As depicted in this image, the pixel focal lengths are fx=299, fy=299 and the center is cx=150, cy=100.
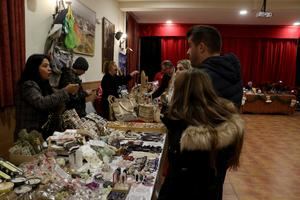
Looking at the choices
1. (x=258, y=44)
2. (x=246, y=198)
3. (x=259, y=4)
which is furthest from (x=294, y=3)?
(x=246, y=198)

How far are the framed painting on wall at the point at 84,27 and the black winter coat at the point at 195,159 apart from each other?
3.33 meters

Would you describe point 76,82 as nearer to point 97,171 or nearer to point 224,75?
point 97,171

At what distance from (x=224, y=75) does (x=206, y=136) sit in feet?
1.89

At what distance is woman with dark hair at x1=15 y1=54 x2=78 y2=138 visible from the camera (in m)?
2.40

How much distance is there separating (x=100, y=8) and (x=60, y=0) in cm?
209

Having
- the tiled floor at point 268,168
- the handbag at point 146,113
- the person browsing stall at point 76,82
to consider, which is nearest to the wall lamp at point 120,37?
→ the tiled floor at point 268,168

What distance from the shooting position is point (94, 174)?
1.79 metres

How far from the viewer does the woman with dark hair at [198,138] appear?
1.28 meters

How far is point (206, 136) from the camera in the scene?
126 cm

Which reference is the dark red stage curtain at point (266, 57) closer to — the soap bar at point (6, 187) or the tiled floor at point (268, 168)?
the tiled floor at point (268, 168)

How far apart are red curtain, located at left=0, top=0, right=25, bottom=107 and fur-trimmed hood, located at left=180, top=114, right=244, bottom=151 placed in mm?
1983

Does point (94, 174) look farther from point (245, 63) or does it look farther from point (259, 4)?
point (245, 63)

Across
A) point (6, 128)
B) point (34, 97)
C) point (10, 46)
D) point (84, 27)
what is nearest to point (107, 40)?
point (84, 27)

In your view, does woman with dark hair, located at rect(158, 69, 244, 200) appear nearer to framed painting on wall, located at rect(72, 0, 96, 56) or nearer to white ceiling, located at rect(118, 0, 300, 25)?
framed painting on wall, located at rect(72, 0, 96, 56)
